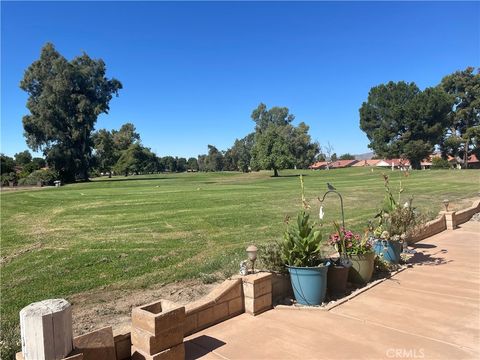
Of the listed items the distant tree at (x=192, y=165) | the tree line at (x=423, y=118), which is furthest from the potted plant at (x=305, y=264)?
the distant tree at (x=192, y=165)

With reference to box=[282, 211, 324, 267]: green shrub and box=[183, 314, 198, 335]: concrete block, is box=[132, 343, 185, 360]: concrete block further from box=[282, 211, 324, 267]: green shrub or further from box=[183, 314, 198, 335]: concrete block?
box=[282, 211, 324, 267]: green shrub

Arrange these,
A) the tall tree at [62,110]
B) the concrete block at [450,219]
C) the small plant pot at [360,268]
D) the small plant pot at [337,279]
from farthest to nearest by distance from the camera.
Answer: the tall tree at [62,110], the concrete block at [450,219], the small plant pot at [360,268], the small plant pot at [337,279]

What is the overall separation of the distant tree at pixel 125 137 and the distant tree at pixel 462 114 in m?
65.7

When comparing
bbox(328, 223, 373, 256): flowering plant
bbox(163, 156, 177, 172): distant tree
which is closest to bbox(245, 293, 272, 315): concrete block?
bbox(328, 223, 373, 256): flowering plant

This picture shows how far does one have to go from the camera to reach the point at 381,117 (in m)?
62.4

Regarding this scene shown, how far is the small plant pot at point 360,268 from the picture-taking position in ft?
17.5

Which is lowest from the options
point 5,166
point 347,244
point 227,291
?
point 227,291

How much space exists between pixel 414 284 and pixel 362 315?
165 centimetres

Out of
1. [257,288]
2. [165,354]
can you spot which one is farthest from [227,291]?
[165,354]

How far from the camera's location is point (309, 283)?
15.0ft

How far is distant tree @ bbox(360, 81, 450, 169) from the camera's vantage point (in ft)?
180

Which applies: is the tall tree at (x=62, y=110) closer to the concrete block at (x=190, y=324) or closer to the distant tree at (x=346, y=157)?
the concrete block at (x=190, y=324)

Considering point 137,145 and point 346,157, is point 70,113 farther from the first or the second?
point 346,157

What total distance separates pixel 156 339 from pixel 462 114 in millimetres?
69553
